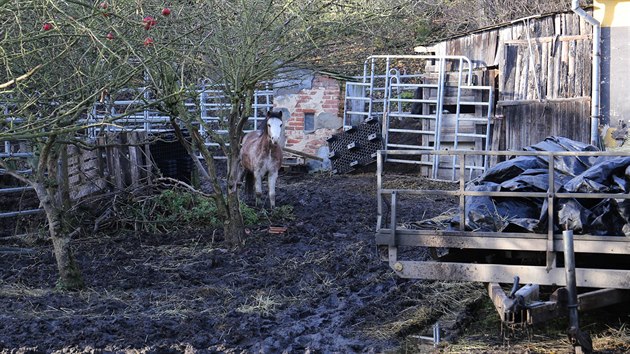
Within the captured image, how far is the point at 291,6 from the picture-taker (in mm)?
8727

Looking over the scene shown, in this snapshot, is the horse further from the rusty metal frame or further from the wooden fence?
the rusty metal frame

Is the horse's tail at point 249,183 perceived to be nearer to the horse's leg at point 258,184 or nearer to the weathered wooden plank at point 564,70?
the horse's leg at point 258,184

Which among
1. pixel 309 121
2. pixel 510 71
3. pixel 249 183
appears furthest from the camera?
pixel 309 121

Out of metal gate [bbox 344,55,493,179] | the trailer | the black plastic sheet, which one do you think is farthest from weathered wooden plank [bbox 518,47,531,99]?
the trailer

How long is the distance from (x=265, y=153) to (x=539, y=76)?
5.46m

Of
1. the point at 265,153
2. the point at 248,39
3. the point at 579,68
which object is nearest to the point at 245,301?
the point at 248,39

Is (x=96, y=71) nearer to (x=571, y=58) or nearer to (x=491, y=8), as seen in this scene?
(x=571, y=58)

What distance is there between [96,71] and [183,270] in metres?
3.12

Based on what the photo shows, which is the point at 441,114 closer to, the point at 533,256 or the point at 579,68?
the point at 579,68

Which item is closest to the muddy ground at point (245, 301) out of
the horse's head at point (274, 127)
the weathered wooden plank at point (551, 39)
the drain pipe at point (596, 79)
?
the horse's head at point (274, 127)

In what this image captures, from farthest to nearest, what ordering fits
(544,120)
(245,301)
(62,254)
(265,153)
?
1. (544,120)
2. (265,153)
3. (62,254)
4. (245,301)

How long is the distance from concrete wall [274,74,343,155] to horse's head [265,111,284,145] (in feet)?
16.9

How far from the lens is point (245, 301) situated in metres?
8.41

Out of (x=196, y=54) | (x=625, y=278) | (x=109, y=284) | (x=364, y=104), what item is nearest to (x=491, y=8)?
(x=364, y=104)
